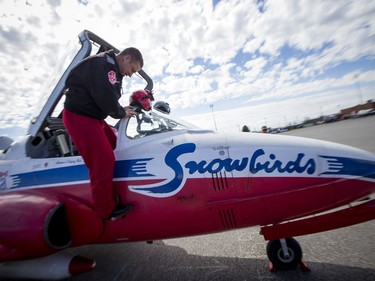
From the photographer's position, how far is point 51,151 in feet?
12.4

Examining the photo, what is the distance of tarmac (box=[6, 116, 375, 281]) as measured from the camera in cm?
295

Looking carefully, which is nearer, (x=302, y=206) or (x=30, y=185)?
(x=302, y=206)

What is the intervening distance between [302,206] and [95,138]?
7.69 ft

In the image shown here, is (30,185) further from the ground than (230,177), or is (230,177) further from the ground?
(30,185)

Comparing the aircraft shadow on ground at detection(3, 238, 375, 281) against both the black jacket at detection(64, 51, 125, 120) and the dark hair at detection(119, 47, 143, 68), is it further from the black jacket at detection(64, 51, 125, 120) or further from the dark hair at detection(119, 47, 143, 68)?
the dark hair at detection(119, 47, 143, 68)

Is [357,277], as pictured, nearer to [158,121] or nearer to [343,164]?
[343,164]

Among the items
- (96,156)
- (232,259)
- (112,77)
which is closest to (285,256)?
(232,259)

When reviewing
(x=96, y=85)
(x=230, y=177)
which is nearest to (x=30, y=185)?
(x=96, y=85)

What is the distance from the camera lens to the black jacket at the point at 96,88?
9.62 ft

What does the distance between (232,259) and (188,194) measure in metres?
1.32

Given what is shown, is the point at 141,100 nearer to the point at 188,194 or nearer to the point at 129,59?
the point at 129,59

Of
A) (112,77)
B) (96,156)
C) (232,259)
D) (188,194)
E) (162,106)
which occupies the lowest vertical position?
(232,259)

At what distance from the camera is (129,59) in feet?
10.6

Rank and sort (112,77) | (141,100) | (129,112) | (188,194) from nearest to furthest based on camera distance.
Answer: (188,194) → (112,77) → (129,112) → (141,100)
